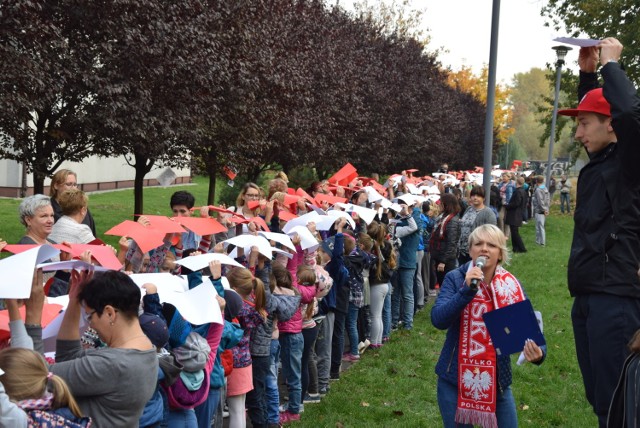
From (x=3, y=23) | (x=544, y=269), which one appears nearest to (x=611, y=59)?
(x=3, y=23)

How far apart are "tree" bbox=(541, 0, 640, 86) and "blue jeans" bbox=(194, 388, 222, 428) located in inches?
1220

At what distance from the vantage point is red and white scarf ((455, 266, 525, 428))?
17.4 ft

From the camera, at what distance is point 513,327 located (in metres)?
5.01

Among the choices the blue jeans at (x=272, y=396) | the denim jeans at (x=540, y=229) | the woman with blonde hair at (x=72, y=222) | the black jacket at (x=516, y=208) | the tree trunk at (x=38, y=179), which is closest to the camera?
the woman with blonde hair at (x=72, y=222)

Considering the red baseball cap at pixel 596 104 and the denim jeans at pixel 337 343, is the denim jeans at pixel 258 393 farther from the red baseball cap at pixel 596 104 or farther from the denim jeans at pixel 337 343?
the red baseball cap at pixel 596 104

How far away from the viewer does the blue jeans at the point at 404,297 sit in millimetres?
12664

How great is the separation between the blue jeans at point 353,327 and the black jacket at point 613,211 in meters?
6.11

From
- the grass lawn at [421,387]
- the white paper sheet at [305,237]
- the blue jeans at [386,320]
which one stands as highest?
the white paper sheet at [305,237]

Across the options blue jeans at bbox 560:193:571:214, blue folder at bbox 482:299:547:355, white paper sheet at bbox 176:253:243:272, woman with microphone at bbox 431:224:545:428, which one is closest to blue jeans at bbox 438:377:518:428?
woman with microphone at bbox 431:224:545:428


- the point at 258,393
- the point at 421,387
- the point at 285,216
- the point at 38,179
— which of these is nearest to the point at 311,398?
the point at 421,387

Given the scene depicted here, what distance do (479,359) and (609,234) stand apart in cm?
158

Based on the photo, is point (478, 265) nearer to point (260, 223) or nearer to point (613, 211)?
point (613, 211)

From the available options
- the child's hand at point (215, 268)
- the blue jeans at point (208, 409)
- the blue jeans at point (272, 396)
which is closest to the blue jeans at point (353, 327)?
the blue jeans at point (272, 396)

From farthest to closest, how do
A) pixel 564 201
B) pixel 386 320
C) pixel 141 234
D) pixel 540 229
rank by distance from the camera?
pixel 564 201
pixel 540 229
pixel 386 320
pixel 141 234
